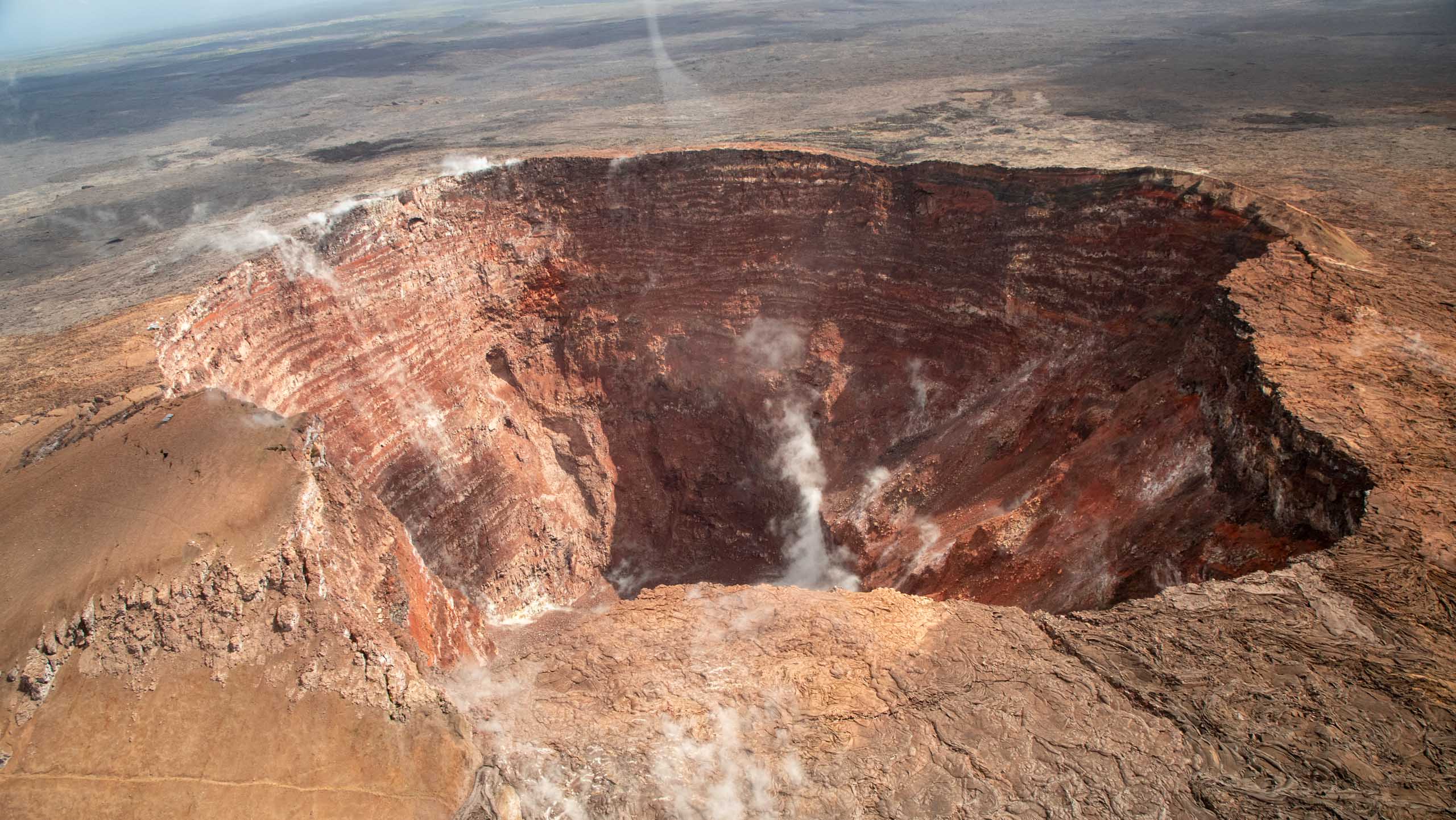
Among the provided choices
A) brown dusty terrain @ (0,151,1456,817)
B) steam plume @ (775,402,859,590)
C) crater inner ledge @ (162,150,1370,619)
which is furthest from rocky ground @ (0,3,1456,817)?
steam plume @ (775,402,859,590)

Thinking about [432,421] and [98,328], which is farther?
[432,421]

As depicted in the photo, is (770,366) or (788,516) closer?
(788,516)

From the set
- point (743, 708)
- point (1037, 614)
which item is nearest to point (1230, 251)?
point (1037, 614)

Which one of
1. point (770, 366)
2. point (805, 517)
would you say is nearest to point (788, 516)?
point (805, 517)

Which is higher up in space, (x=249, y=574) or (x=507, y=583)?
(x=249, y=574)

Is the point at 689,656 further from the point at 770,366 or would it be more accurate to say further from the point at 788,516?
the point at 770,366

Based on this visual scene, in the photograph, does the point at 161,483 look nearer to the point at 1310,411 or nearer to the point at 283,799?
the point at 283,799
